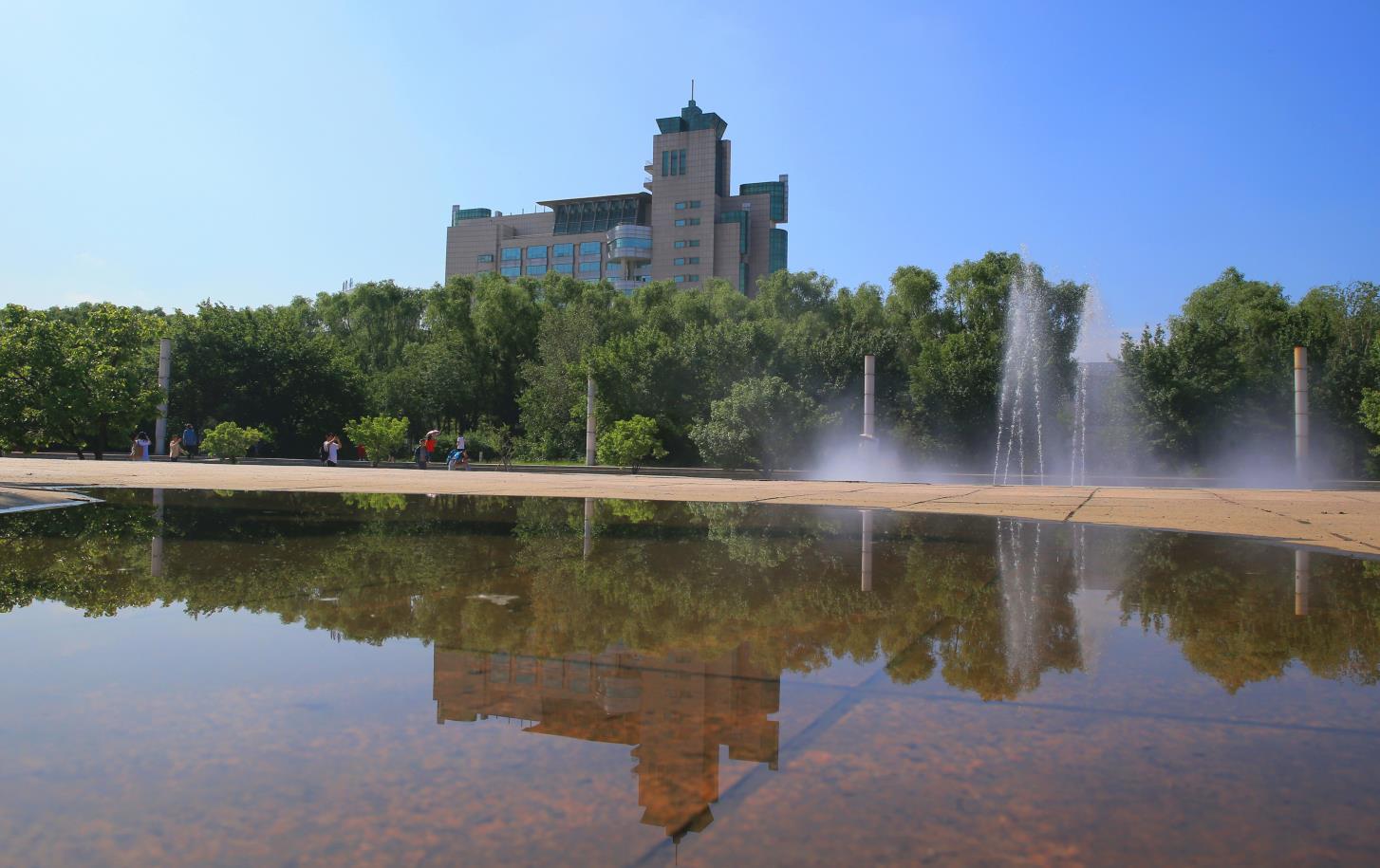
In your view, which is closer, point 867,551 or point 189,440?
point 867,551

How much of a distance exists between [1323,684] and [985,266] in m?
37.4

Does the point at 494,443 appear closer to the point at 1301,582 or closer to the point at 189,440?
the point at 189,440

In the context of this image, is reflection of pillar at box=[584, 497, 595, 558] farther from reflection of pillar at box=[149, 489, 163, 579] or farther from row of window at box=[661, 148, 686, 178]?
row of window at box=[661, 148, 686, 178]

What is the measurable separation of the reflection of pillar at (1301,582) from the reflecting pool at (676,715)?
3cm

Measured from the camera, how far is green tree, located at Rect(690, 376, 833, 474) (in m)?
26.1

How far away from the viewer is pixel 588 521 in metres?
7.37

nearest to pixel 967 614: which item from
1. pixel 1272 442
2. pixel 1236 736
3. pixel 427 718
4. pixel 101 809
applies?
pixel 1236 736

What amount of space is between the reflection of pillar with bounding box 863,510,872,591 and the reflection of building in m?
1.57

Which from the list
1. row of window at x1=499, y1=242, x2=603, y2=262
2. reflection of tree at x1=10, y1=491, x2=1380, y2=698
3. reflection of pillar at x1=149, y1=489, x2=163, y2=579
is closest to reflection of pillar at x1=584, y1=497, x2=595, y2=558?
reflection of tree at x1=10, y1=491, x2=1380, y2=698

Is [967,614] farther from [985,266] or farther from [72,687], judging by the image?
[985,266]

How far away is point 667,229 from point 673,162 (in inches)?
284

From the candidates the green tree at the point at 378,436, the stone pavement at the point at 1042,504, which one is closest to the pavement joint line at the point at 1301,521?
the stone pavement at the point at 1042,504

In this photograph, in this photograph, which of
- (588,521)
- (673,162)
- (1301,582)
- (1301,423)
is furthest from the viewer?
(673,162)

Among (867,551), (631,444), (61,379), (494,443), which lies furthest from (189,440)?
(867,551)
